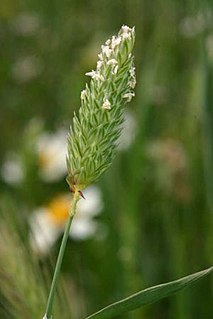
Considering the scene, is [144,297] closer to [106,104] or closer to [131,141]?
[106,104]

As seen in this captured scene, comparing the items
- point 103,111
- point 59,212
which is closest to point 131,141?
point 59,212

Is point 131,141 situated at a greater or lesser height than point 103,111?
greater

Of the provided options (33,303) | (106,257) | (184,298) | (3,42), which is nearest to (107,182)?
(106,257)

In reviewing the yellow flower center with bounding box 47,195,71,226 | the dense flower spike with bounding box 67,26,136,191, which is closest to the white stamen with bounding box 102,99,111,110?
the dense flower spike with bounding box 67,26,136,191

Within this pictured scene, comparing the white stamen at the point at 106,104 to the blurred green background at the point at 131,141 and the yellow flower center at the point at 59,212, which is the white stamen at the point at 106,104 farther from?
the yellow flower center at the point at 59,212

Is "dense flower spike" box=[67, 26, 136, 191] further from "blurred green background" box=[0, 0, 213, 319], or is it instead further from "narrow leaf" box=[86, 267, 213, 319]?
"blurred green background" box=[0, 0, 213, 319]

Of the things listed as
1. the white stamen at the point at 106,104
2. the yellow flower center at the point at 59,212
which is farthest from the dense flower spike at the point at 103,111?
the yellow flower center at the point at 59,212

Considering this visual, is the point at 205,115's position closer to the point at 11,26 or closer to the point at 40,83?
the point at 40,83
